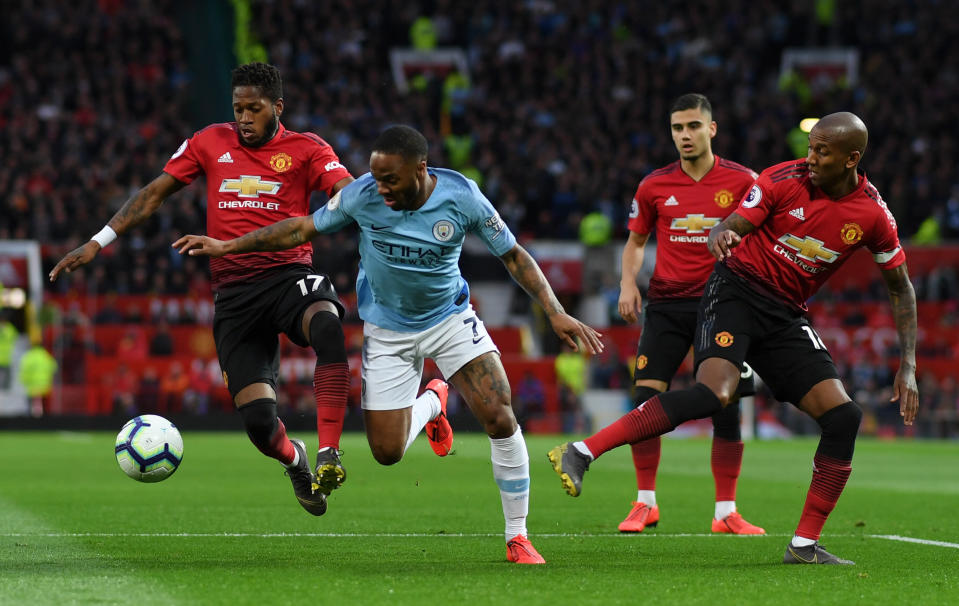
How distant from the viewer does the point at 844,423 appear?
23.0ft

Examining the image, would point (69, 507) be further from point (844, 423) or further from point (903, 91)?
point (903, 91)

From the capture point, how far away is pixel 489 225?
681cm

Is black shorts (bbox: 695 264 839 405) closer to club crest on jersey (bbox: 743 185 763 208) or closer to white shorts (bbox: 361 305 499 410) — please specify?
club crest on jersey (bbox: 743 185 763 208)

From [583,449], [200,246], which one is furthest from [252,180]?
[583,449]

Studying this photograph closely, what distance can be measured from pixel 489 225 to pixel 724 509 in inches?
121

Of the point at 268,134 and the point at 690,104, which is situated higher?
the point at 690,104

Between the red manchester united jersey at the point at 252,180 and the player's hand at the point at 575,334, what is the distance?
2080mm

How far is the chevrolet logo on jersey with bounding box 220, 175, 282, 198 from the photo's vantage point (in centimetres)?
805

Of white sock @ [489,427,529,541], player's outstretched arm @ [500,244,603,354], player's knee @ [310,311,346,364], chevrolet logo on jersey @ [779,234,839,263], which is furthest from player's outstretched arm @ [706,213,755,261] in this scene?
player's knee @ [310,311,346,364]

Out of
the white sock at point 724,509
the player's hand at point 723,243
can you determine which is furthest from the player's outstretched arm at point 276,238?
the white sock at point 724,509

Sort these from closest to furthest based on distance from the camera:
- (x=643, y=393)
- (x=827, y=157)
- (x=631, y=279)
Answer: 1. (x=827, y=157)
2. (x=643, y=393)
3. (x=631, y=279)

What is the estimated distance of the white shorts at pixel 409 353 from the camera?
23.1 feet

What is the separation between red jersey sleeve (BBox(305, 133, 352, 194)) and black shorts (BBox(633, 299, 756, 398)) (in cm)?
226

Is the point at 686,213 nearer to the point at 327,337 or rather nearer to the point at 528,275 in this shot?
the point at 528,275
